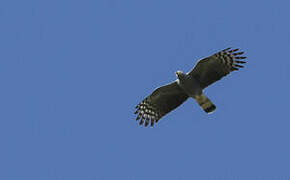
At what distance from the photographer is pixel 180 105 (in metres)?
25.7

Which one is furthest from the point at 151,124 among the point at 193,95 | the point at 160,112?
the point at 193,95

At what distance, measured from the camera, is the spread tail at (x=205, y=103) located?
82.0 feet

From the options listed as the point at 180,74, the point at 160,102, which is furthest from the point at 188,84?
the point at 160,102

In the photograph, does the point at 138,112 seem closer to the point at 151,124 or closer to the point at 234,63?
the point at 151,124

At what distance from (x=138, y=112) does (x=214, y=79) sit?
3.01 m

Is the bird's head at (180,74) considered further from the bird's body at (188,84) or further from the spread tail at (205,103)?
Answer: the spread tail at (205,103)

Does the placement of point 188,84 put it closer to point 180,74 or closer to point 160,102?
point 180,74

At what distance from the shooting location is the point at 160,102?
25.8 m

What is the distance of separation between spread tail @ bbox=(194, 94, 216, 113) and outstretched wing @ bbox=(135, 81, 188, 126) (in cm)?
53

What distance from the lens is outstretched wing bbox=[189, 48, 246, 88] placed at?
2467 centimetres

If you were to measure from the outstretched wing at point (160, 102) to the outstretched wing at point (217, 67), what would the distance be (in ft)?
2.65

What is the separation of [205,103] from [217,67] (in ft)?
4.17

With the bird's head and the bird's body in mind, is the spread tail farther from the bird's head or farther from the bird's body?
the bird's head

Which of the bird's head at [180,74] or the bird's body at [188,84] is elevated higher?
the bird's head at [180,74]
